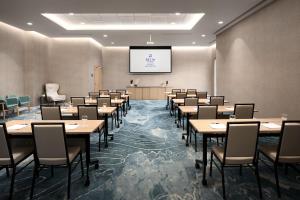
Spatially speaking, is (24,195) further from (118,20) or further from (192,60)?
(192,60)

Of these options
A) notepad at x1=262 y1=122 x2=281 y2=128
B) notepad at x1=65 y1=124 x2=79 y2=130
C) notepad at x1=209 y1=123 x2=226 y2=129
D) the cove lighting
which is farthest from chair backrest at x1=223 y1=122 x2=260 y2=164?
the cove lighting

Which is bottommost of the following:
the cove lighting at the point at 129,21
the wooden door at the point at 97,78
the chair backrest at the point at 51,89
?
the chair backrest at the point at 51,89

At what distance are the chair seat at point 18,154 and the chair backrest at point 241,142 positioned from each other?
2.67 meters

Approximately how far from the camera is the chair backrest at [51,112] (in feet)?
14.3

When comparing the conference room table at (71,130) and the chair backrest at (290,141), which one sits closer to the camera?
the chair backrest at (290,141)

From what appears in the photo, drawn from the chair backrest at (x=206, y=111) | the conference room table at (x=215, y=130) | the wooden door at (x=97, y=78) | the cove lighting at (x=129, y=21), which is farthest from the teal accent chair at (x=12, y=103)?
the conference room table at (x=215, y=130)

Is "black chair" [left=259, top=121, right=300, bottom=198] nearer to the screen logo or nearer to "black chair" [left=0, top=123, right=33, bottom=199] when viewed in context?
A: "black chair" [left=0, top=123, right=33, bottom=199]

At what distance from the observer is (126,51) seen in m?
15.3

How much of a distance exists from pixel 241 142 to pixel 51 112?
3570 mm

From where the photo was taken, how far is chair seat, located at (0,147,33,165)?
2.72 metres

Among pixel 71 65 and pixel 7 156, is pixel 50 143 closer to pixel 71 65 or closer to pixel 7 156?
pixel 7 156

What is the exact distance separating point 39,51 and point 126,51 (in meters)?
6.00

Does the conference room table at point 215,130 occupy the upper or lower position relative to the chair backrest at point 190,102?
lower

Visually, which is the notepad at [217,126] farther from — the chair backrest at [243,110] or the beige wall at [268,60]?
the beige wall at [268,60]
